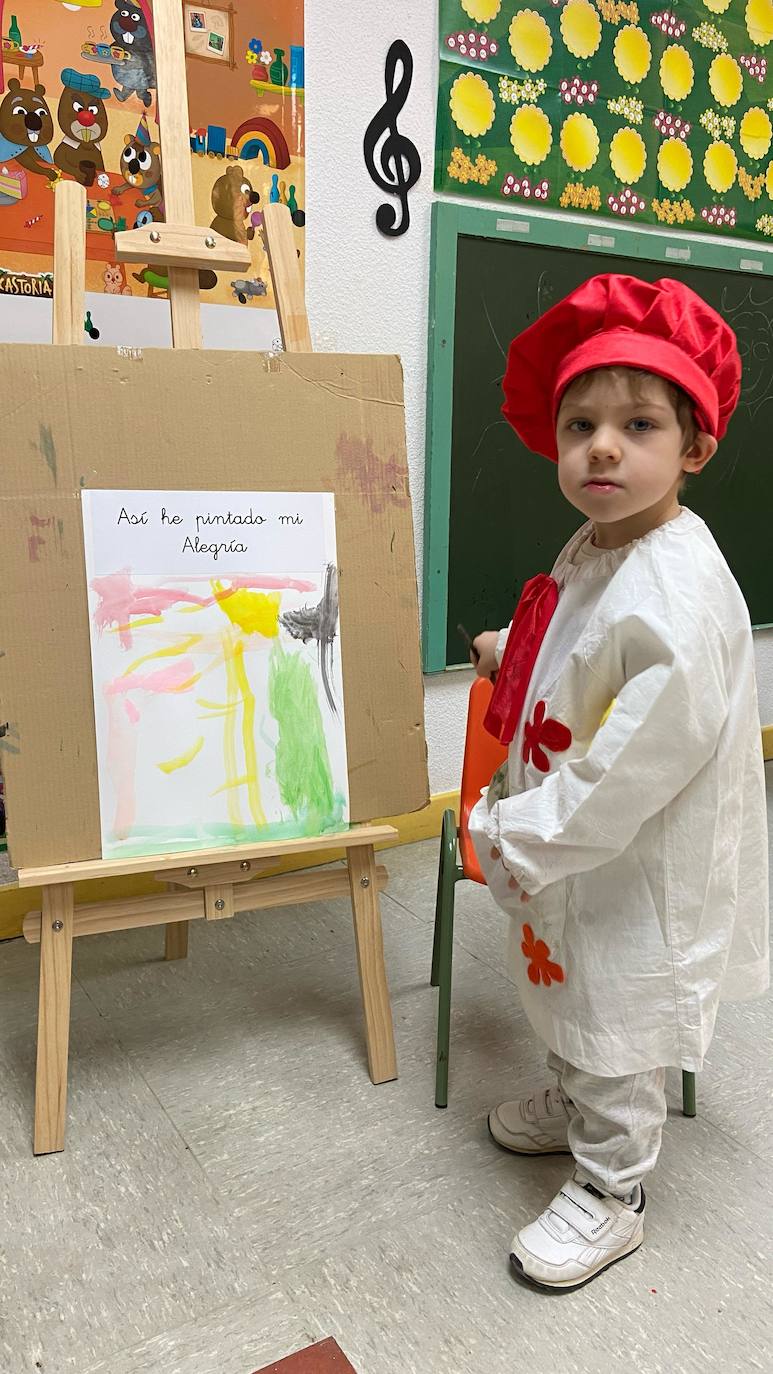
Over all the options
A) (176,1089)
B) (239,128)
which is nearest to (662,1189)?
(176,1089)

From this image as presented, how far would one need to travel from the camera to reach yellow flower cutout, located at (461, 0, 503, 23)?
2133 millimetres

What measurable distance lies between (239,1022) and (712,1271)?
857mm

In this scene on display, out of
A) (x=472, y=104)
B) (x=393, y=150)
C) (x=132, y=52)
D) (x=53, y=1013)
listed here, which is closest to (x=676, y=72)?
(x=472, y=104)

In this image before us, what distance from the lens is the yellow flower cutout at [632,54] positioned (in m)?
2.37

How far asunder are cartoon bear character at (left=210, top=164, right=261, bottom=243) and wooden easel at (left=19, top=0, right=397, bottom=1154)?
0.54 m

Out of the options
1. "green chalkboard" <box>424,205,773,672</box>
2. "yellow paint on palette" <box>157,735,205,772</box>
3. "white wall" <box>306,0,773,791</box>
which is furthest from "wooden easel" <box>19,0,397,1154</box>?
"green chalkboard" <box>424,205,773,672</box>

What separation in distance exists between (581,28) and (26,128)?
1.36 meters

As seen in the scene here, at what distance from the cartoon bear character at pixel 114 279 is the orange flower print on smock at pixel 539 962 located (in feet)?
4.66

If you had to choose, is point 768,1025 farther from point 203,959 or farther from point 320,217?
point 320,217

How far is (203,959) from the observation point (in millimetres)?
1959

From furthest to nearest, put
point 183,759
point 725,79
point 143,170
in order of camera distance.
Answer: point 725,79
point 143,170
point 183,759

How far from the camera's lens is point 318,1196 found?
1.36 m

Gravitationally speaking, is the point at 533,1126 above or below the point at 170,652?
below

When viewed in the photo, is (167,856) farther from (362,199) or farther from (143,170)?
(362,199)
